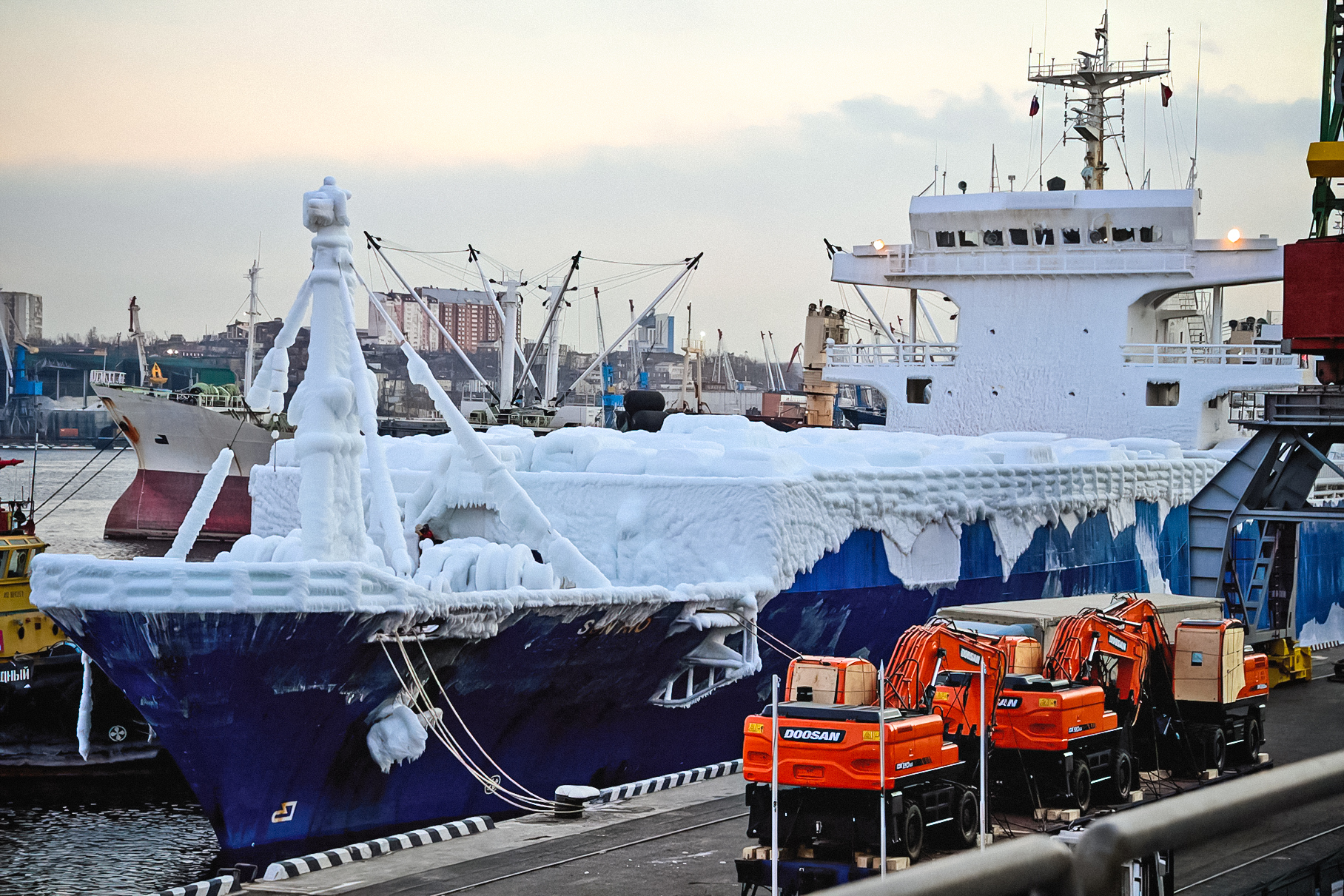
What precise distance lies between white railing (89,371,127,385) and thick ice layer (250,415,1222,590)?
2157 inches

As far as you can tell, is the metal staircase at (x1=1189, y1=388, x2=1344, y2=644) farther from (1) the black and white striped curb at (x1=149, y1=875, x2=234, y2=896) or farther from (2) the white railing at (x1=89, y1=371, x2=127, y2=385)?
→ (2) the white railing at (x1=89, y1=371, x2=127, y2=385)

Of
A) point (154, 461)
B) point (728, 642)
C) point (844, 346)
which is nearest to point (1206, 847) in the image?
point (728, 642)

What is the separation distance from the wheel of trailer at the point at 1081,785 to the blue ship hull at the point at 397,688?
492cm

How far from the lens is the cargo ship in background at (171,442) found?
214 feet

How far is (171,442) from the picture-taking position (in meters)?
68.1

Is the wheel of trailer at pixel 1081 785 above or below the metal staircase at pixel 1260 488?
below

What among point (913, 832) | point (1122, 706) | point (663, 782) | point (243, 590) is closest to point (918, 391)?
point (663, 782)

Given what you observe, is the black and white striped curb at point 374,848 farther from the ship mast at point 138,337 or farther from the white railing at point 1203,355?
the ship mast at point 138,337

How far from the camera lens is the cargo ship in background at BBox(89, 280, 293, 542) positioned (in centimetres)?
6512

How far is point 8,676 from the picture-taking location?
73.6ft

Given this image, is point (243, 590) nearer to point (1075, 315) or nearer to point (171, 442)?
point (1075, 315)

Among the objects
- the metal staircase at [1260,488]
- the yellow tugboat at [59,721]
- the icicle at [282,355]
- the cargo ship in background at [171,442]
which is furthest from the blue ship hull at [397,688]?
the cargo ship in background at [171,442]

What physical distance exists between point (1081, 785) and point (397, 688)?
6.23 meters

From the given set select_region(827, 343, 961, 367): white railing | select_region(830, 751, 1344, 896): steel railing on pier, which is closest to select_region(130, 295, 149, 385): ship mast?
select_region(827, 343, 961, 367): white railing
